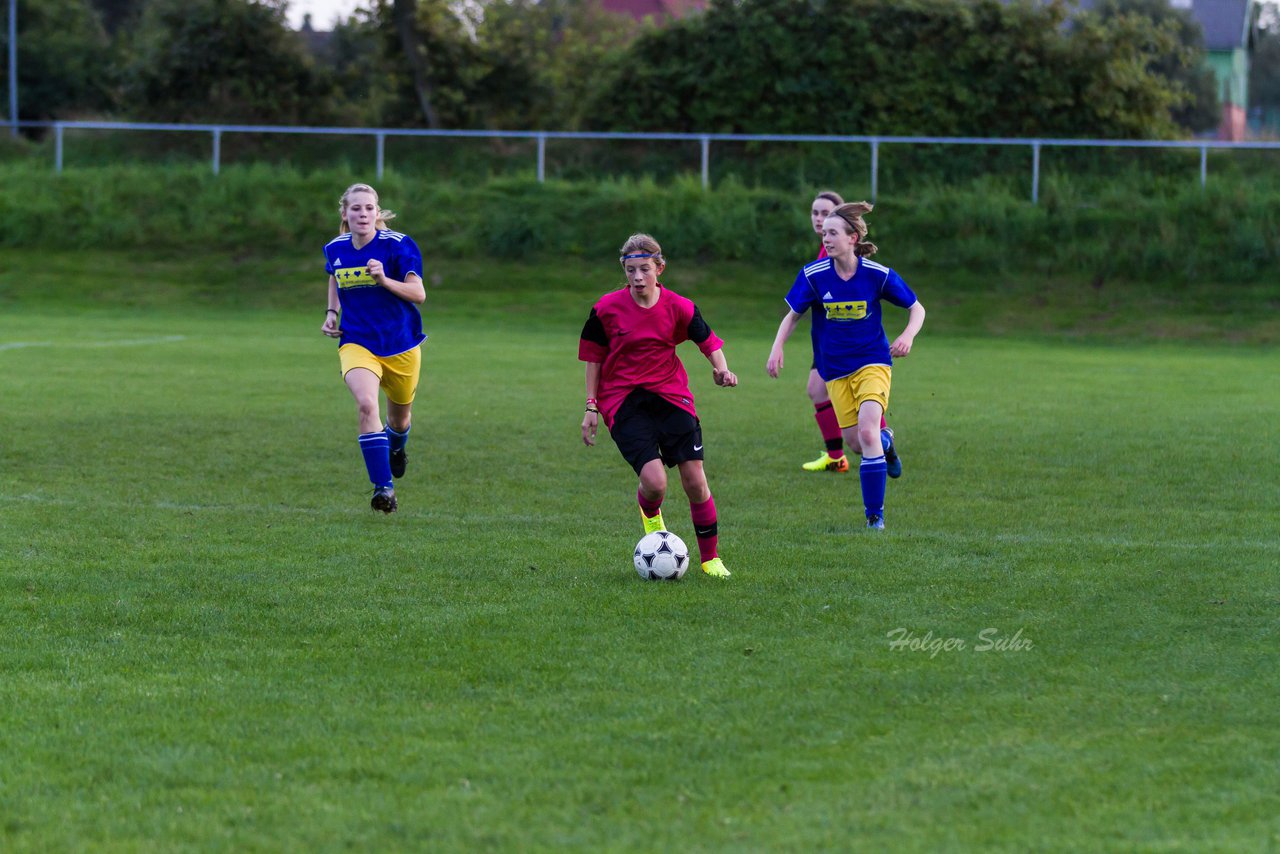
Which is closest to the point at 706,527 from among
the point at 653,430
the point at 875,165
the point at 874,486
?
the point at 653,430

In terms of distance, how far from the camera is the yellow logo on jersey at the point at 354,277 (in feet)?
31.2

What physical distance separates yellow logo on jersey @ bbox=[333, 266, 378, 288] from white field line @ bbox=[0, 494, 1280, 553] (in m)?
1.32

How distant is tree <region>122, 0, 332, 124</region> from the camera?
3697 cm

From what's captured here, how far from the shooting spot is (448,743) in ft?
15.4

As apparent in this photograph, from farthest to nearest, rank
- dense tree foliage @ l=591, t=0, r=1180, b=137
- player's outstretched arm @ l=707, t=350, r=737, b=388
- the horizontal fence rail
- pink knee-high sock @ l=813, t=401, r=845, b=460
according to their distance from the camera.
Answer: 1. dense tree foliage @ l=591, t=0, r=1180, b=137
2. the horizontal fence rail
3. pink knee-high sock @ l=813, t=401, r=845, b=460
4. player's outstretched arm @ l=707, t=350, r=737, b=388

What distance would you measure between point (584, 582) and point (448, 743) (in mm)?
2463

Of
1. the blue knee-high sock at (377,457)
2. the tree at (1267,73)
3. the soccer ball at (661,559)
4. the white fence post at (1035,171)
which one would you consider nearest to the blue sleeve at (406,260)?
the blue knee-high sock at (377,457)

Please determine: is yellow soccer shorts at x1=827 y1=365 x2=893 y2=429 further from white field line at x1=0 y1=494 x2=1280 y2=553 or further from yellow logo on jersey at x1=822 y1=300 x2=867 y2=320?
white field line at x1=0 y1=494 x2=1280 y2=553

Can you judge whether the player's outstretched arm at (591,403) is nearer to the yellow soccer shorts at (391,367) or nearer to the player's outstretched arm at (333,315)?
the yellow soccer shorts at (391,367)

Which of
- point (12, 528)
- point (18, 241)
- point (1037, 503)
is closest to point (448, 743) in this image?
point (12, 528)

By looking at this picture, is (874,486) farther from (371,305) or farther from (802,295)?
(371,305)

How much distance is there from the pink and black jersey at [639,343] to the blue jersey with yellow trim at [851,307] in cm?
194

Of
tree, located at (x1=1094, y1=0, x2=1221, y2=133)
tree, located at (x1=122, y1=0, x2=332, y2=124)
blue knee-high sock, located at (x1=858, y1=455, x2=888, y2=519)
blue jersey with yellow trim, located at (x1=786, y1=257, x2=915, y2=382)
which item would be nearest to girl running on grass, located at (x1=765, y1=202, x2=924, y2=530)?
blue jersey with yellow trim, located at (x1=786, y1=257, x2=915, y2=382)

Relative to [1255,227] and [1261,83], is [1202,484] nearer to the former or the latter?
[1255,227]
